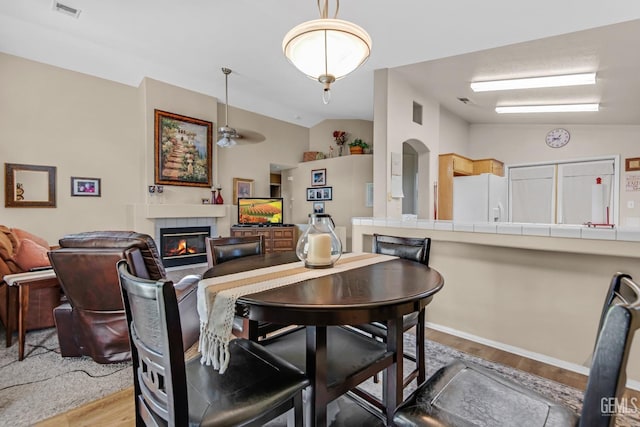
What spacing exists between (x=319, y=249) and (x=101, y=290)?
1492mm

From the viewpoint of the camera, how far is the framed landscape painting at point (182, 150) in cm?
487

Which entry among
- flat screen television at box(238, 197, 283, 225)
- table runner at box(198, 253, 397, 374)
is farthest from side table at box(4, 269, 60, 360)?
flat screen television at box(238, 197, 283, 225)

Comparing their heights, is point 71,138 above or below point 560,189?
above

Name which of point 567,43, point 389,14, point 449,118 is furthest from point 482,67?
point 449,118

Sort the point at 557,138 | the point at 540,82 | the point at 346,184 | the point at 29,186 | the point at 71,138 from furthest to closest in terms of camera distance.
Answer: the point at 346,184, the point at 557,138, the point at 71,138, the point at 29,186, the point at 540,82

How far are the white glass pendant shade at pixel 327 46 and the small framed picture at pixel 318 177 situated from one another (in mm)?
4624

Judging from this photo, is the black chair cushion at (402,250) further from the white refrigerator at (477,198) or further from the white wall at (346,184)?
the white wall at (346,184)

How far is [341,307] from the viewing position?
0.95 m

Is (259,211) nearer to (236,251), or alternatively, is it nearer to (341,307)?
(236,251)

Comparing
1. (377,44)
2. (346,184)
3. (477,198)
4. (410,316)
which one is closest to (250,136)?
(346,184)

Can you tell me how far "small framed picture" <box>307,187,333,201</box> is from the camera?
20.8 feet

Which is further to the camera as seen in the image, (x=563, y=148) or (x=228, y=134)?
(x=563, y=148)

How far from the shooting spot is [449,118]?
527cm

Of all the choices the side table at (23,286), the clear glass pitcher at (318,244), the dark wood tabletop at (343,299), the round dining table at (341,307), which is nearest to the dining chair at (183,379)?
the round dining table at (341,307)
